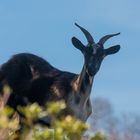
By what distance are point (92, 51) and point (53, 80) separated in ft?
3.85

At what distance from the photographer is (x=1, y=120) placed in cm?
241

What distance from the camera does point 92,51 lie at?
1359 cm

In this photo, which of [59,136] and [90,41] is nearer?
[59,136]

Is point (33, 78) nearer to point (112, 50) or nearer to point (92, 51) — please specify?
point (92, 51)

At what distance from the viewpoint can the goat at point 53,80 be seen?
1342 centimetres

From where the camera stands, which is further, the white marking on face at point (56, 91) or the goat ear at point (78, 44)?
the goat ear at point (78, 44)

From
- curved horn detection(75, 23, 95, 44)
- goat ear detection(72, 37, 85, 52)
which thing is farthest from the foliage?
curved horn detection(75, 23, 95, 44)

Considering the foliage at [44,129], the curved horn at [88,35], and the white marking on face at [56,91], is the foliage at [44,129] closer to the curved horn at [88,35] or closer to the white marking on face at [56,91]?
the white marking on face at [56,91]

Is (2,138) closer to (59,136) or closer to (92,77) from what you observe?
(59,136)

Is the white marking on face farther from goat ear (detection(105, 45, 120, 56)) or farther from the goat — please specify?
goat ear (detection(105, 45, 120, 56))

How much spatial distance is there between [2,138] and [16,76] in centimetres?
1197

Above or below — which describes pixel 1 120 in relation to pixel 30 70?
above

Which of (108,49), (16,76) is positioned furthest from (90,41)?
(16,76)

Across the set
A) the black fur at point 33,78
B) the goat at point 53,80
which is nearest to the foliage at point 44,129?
the goat at point 53,80
